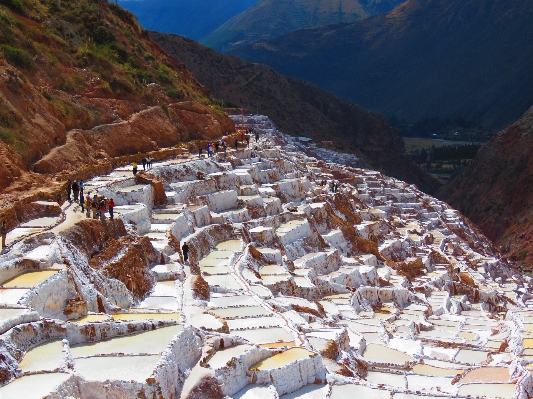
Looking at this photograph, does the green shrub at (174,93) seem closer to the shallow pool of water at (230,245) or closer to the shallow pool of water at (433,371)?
the shallow pool of water at (230,245)

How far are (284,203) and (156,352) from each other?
2087cm

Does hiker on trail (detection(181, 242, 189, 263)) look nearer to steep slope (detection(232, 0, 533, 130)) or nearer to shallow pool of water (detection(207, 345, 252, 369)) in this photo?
shallow pool of water (detection(207, 345, 252, 369))

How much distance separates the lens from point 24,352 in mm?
12578

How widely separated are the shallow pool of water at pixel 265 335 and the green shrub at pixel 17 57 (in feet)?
56.8

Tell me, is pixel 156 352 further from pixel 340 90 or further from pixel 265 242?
pixel 340 90

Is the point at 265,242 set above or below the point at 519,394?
above

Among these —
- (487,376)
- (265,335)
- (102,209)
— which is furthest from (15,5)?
(487,376)

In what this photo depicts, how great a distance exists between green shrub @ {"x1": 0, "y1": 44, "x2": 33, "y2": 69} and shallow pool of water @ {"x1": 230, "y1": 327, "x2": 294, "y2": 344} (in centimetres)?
1730

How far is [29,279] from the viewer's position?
14781mm

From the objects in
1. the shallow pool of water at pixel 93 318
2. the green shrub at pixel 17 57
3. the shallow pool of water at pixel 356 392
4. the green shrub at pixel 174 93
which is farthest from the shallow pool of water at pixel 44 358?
the green shrub at pixel 174 93

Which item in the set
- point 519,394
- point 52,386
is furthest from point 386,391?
point 52,386

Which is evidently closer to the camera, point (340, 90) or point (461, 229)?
point (461, 229)

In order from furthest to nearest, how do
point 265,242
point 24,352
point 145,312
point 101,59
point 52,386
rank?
point 101,59 < point 265,242 < point 145,312 < point 24,352 < point 52,386

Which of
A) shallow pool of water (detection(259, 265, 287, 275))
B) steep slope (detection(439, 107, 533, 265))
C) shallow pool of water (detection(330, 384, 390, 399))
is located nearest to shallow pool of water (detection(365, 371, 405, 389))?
shallow pool of water (detection(330, 384, 390, 399))
